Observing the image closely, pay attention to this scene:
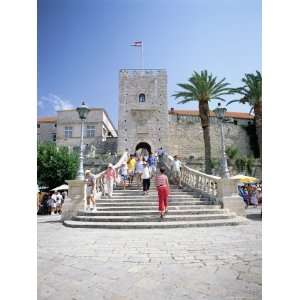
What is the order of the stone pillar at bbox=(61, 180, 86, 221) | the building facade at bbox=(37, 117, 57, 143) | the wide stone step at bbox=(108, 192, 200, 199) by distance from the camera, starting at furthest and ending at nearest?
the building facade at bbox=(37, 117, 57, 143), the wide stone step at bbox=(108, 192, 200, 199), the stone pillar at bbox=(61, 180, 86, 221)

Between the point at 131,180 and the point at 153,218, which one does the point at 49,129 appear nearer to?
the point at 131,180

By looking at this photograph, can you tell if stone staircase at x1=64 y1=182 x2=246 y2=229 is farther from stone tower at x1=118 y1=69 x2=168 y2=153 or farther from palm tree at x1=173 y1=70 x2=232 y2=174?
stone tower at x1=118 y1=69 x2=168 y2=153

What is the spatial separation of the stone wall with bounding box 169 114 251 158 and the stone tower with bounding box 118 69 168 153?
12.9ft

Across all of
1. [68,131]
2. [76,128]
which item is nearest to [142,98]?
[76,128]

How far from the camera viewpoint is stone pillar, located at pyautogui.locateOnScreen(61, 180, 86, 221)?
8.29 m

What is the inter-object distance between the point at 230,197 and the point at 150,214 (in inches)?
89.4

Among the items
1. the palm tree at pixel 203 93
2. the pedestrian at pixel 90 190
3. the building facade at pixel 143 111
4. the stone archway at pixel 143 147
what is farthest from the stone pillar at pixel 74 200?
the stone archway at pixel 143 147

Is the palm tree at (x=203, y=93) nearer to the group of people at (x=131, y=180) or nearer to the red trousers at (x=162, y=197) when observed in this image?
the group of people at (x=131, y=180)

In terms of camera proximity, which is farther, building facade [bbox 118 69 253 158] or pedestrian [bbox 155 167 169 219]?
building facade [bbox 118 69 253 158]

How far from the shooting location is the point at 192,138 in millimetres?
36250

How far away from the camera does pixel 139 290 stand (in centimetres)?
259

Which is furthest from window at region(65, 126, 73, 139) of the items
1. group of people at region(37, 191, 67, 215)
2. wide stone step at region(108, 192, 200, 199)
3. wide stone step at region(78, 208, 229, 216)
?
wide stone step at region(78, 208, 229, 216)
